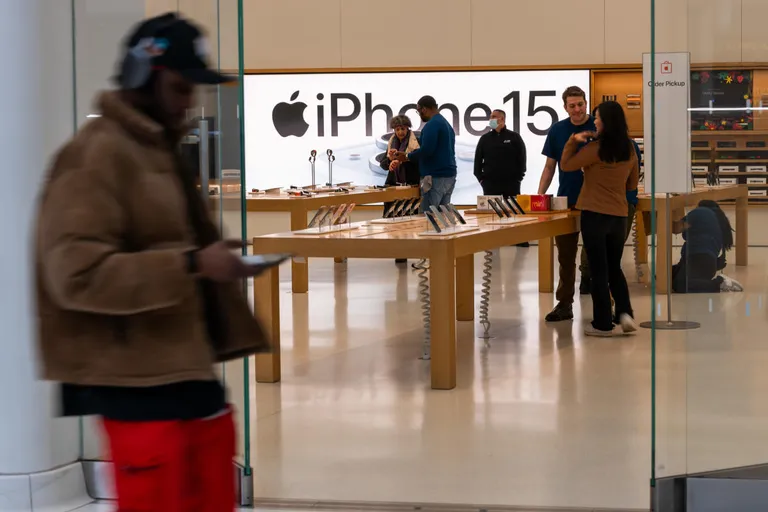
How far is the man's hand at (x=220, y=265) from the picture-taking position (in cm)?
208

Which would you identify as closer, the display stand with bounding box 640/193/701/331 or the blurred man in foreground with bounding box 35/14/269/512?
the blurred man in foreground with bounding box 35/14/269/512

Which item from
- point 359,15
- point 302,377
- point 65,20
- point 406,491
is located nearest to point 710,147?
point 406,491

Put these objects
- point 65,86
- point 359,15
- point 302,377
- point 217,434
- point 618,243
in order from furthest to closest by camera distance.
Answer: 1. point 359,15
2. point 618,243
3. point 302,377
4. point 65,86
5. point 217,434

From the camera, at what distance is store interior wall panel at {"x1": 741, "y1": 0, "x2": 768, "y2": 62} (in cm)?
373

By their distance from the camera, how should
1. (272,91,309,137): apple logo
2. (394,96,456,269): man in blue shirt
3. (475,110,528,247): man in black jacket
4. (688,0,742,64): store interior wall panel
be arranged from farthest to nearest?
(272,91,309,137): apple logo, (475,110,528,247): man in black jacket, (394,96,456,269): man in blue shirt, (688,0,742,64): store interior wall panel

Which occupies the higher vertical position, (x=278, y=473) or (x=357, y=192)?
(x=357, y=192)

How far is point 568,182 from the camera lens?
8.33 metres

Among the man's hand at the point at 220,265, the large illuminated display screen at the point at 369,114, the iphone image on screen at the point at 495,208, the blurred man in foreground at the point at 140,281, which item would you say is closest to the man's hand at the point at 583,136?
the iphone image on screen at the point at 495,208

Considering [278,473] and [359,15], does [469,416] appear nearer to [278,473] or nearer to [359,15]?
[278,473]

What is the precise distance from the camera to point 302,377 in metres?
6.41

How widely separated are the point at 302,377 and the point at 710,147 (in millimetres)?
3190

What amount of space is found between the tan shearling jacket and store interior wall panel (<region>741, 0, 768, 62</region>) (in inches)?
88.1

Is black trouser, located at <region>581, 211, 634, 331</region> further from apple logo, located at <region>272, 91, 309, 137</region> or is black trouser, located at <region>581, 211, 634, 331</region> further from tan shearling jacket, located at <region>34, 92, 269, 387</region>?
apple logo, located at <region>272, 91, 309, 137</region>

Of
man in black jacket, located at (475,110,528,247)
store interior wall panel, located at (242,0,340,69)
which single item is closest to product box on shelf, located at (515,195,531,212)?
man in black jacket, located at (475,110,528,247)
